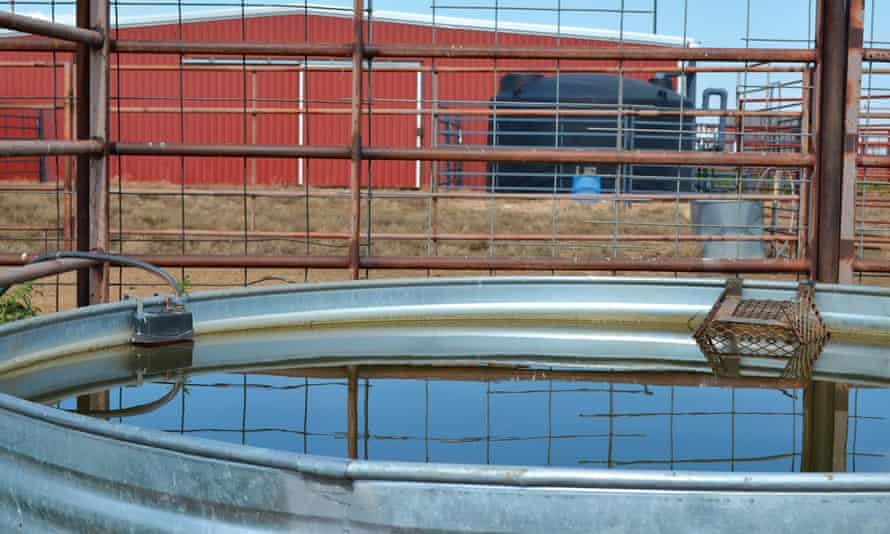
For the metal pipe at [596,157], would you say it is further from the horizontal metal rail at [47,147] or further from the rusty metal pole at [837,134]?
the horizontal metal rail at [47,147]

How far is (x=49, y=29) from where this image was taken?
423cm

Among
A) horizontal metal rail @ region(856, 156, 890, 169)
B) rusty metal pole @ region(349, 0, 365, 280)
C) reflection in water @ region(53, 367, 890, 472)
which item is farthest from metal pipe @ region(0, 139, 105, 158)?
horizontal metal rail @ region(856, 156, 890, 169)

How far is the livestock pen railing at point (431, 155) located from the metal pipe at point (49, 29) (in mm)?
12

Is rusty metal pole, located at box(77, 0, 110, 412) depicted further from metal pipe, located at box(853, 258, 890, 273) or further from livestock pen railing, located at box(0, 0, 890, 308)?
metal pipe, located at box(853, 258, 890, 273)

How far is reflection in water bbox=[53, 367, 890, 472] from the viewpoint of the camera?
92.4 inches

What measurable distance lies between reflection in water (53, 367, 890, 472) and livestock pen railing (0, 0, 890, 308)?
1.65m

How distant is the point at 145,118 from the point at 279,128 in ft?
8.13

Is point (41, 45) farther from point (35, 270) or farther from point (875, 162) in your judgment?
point (875, 162)

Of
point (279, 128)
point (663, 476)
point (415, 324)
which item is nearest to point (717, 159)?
point (415, 324)

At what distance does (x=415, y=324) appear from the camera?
344cm

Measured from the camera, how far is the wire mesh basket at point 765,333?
319 centimetres

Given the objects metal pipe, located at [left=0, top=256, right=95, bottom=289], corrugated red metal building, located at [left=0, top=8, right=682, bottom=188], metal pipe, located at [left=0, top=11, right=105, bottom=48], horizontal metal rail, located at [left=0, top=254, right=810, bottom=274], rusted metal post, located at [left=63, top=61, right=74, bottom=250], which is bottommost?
horizontal metal rail, located at [left=0, top=254, right=810, bottom=274]

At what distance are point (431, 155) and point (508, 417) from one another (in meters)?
2.95

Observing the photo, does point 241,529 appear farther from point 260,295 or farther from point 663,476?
point 260,295
